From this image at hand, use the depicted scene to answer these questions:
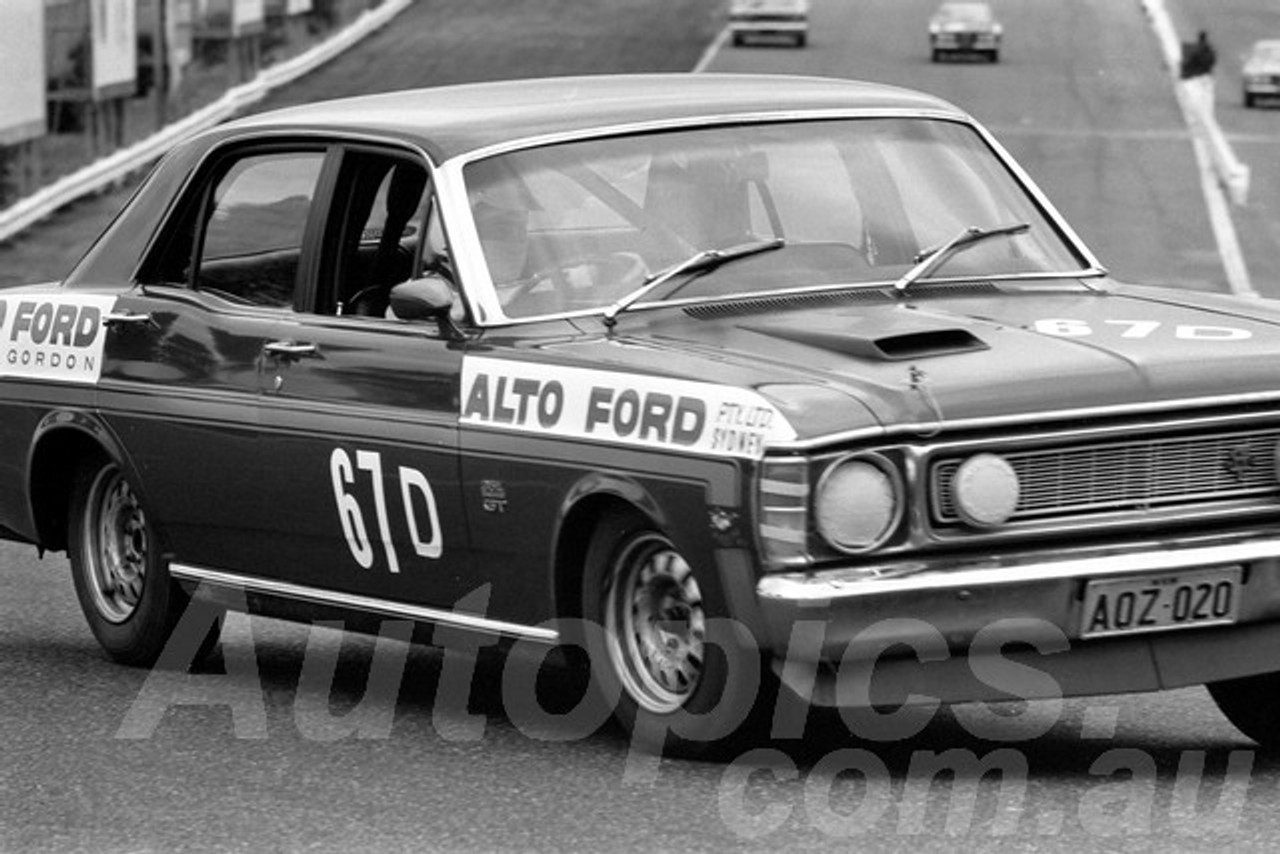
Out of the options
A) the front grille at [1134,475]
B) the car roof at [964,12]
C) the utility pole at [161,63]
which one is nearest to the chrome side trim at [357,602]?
the front grille at [1134,475]

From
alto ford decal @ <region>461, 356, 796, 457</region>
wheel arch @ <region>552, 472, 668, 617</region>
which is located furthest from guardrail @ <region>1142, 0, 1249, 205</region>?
wheel arch @ <region>552, 472, 668, 617</region>

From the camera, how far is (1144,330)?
6871 millimetres

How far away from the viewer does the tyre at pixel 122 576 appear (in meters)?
8.43

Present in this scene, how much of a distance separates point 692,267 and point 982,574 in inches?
53.9

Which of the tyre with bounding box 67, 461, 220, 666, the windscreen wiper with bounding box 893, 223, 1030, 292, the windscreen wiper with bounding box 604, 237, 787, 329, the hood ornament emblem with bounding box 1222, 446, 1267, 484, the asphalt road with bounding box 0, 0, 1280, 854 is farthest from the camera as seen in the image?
the tyre with bounding box 67, 461, 220, 666

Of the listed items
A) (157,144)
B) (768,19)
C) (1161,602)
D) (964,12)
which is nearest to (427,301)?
(1161,602)

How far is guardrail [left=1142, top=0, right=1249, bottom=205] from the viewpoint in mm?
41938

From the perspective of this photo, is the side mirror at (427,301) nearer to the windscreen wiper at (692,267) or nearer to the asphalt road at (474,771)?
the windscreen wiper at (692,267)

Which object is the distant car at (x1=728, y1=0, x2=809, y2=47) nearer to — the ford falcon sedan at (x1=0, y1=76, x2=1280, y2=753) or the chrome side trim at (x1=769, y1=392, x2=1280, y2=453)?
the ford falcon sedan at (x1=0, y1=76, x2=1280, y2=753)

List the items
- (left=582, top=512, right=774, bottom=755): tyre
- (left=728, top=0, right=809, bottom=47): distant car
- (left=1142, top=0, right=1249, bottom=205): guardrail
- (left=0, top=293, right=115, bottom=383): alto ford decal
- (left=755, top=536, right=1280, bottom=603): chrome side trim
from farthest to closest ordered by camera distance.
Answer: (left=728, top=0, right=809, bottom=47): distant car → (left=1142, top=0, right=1249, bottom=205): guardrail → (left=0, top=293, right=115, bottom=383): alto ford decal → (left=582, top=512, right=774, bottom=755): tyre → (left=755, top=536, right=1280, bottom=603): chrome side trim

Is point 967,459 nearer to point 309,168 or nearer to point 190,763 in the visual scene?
point 190,763

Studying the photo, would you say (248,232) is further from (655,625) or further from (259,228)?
(655,625)

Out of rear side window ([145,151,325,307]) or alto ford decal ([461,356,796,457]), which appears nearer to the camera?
alto ford decal ([461,356,796,457])

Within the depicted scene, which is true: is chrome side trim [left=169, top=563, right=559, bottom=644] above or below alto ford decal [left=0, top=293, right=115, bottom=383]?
below
